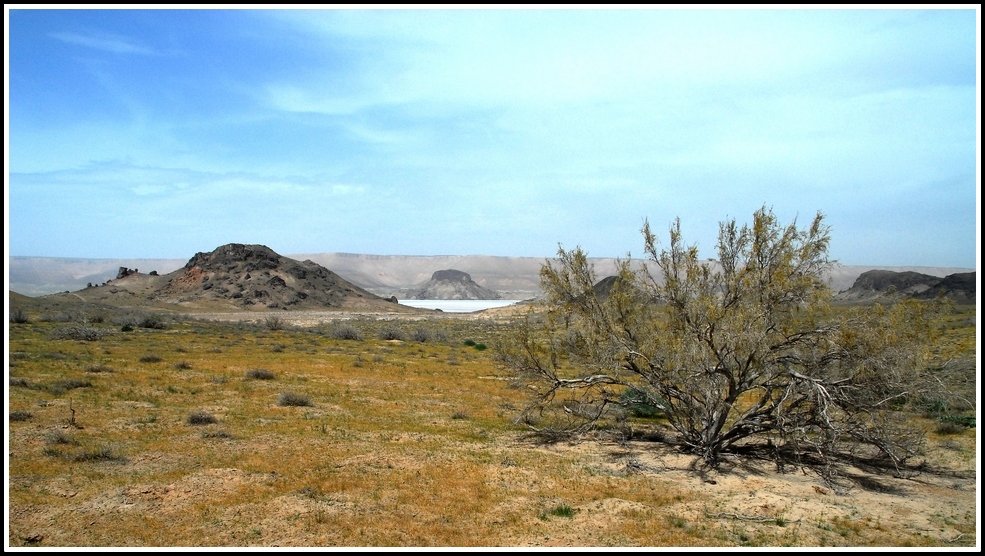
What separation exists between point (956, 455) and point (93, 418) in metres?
20.7

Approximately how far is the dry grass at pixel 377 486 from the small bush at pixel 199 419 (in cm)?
26

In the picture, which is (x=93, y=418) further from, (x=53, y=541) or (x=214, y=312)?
(x=214, y=312)

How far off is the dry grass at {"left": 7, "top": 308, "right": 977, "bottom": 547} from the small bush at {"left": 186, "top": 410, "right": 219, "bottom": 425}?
26 centimetres

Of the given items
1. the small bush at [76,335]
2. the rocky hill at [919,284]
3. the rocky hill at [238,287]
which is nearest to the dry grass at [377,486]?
the small bush at [76,335]

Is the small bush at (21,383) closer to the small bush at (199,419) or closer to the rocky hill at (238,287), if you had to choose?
the small bush at (199,419)

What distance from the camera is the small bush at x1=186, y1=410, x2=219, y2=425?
1498 centimetres

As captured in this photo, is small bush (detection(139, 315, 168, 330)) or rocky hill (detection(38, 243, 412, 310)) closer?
small bush (detection(139, 315, 168, 330))

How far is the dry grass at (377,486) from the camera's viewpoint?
28.0 feet

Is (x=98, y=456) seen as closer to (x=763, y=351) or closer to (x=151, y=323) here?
(x=763, y=351)

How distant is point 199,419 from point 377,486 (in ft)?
23.0

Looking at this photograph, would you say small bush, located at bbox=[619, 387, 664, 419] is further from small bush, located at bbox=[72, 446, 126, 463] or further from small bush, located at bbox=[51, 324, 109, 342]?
small bush, located at bbox=[51, 324, 109, 342]

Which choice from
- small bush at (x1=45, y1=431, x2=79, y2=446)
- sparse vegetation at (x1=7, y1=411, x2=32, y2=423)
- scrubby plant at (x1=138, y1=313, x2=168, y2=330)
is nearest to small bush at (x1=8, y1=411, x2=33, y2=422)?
sparse vegetation at (x1=7, y1=411, x2=32, y2=423)

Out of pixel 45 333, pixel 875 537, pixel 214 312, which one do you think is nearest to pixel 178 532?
pixel 875 537

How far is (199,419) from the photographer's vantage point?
49.3ft
